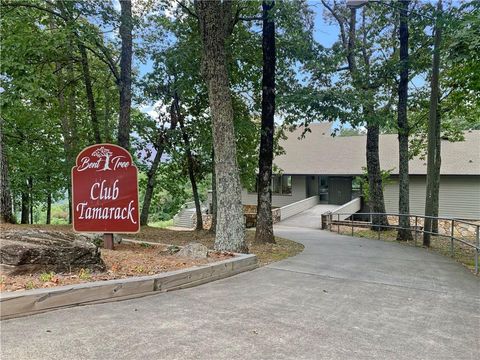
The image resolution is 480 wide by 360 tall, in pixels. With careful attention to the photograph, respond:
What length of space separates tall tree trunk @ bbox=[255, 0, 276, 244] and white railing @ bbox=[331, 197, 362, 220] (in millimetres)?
10986

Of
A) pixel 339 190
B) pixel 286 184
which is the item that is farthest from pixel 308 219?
pixel 286 184

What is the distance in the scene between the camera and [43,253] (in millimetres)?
4832

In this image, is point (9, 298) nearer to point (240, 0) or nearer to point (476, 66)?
point (476, 66)

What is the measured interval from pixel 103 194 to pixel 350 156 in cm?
2344

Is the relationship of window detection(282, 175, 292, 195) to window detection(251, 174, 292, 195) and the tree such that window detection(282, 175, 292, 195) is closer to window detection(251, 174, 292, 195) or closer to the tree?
window detection(251, 174, 292, 195)

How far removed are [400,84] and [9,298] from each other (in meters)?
14.5

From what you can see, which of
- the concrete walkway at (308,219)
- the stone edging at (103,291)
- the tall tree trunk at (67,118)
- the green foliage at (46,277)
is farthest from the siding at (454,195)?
the green foliage at (46,277)

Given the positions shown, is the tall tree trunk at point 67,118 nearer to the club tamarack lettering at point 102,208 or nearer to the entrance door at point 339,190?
the club tamarack lettering at point 102,208

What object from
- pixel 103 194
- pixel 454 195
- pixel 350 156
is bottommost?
pixel 454 195

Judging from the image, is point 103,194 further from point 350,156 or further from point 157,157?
point 350,156

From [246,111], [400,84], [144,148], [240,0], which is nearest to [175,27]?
[240,0]

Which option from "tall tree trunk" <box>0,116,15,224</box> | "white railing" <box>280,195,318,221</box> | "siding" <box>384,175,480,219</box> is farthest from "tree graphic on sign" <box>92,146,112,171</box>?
"siding" <box>384,175,480,219</box>

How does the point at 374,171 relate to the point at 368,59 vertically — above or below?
below

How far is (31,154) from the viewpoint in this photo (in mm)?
19766
